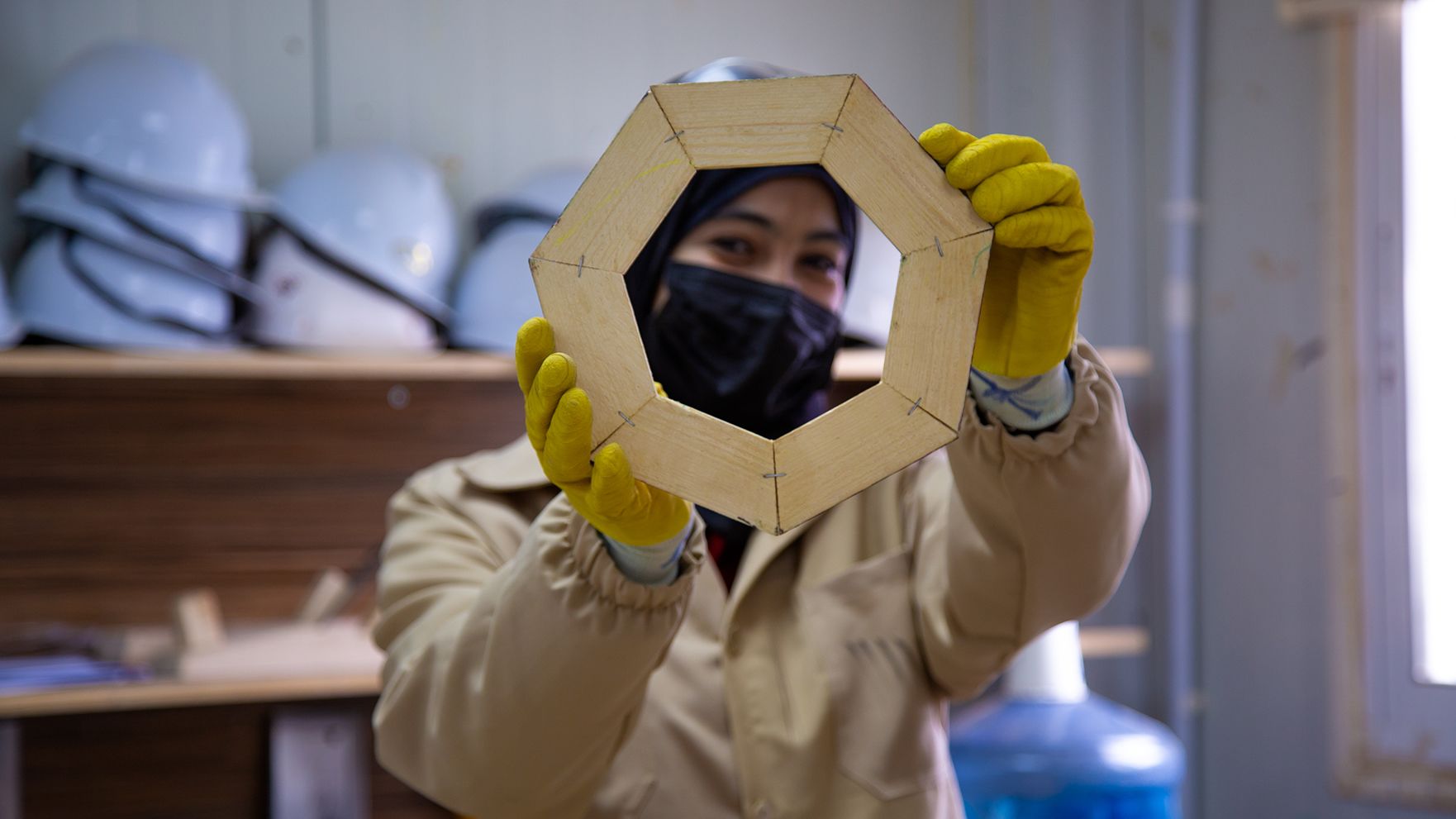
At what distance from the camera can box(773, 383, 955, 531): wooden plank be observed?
73cm

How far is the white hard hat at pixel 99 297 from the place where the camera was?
5.35 feet

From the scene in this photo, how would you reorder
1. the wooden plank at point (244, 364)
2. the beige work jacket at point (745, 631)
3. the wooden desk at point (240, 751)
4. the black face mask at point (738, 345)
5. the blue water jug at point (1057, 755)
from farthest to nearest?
the wooden desk at point (240, 751) → the blue water jug at point (1057, 755) → the wooden plank at point (244, 364) → the black face mask at point (738, 345) → the beige work jacket at point (745, 631)

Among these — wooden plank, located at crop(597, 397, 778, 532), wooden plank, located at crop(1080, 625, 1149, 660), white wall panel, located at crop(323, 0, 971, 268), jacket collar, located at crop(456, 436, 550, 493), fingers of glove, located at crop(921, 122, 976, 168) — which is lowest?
wooden plank, located at crop(1080, 625, 1149, 660)

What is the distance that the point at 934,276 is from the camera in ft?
2.42

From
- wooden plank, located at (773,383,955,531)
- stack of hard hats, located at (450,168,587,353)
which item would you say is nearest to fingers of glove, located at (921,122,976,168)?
wooden plank, located at (773,383,955,531)

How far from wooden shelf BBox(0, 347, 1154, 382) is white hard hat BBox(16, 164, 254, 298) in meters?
0.13

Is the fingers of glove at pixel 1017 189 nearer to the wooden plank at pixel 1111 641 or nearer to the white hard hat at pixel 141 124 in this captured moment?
the white hard hat at pixel 141 124

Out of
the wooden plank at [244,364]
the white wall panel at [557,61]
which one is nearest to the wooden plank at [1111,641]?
the white wall panel at [557,61]

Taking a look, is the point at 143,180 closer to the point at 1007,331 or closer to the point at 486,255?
the point at 486,255

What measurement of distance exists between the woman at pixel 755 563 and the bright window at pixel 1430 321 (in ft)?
3.96

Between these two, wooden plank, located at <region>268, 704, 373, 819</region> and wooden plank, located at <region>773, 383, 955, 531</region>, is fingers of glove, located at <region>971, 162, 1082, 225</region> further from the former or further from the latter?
wooden plank, located at <region>268, 704, 373, 819</region>

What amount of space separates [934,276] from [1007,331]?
124 millimetres

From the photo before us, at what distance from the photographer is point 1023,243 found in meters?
0.75

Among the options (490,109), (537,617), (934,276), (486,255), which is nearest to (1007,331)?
(934,276)
